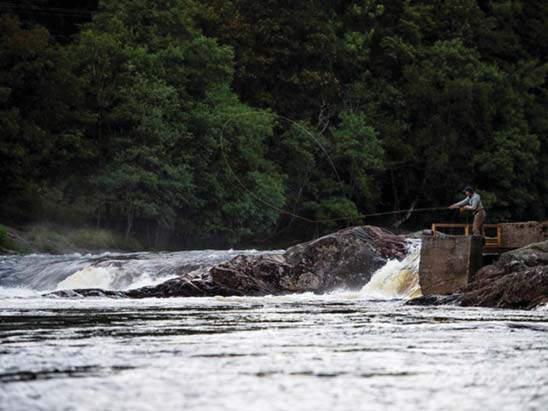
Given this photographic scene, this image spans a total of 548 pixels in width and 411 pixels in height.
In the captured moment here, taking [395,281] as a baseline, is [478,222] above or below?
above

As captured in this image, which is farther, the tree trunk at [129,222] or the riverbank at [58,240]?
the tree trunk at [129,222]

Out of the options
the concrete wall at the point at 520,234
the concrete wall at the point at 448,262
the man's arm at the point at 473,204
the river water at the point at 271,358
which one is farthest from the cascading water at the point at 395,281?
the river water at the point at 271,358

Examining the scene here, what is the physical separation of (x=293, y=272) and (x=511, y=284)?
6.22 meters

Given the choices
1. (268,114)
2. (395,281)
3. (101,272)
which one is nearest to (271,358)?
(395,281)

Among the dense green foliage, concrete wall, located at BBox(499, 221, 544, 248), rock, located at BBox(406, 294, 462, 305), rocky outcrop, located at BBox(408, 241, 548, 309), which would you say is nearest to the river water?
rocky outcrop, located at BBox(408, 241, 548, 309)

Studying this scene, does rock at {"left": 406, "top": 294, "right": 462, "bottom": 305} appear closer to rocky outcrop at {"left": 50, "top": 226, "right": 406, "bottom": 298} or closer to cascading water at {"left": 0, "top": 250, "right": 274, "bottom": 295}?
rocky outcrop at {"left": 50, "top": 226, "right": 406, "bottom": 298}

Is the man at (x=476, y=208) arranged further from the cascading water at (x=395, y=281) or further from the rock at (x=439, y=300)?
the rock at (x=439, y=300)

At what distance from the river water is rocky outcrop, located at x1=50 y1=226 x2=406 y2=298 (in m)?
4.90

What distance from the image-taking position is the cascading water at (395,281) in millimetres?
23656

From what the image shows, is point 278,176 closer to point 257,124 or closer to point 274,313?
point 257,124

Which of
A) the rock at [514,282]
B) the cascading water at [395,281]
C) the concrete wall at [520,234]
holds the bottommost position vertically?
the cascading water at [395,281]

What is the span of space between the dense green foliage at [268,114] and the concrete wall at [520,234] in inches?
670

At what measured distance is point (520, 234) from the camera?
23375 millimetres

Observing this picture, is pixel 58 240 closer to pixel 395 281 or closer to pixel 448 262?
pixel 395 281
